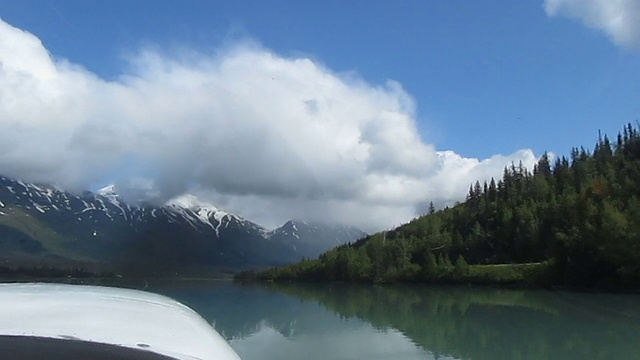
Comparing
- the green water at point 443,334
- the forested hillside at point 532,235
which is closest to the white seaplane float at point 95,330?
the green water at point 443,334

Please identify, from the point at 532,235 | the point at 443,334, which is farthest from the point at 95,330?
the point at 532,235

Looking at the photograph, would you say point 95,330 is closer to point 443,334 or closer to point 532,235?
point 443,334

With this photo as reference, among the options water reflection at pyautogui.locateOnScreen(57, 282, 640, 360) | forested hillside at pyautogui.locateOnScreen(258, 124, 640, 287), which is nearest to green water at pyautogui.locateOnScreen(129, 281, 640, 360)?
water reflection at pyautogui.locateOnScreen(57, 282, 640, 360)

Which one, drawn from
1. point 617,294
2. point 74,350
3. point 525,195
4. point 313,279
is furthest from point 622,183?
point 74,350

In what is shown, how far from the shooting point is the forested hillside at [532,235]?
Answer: 230 feet

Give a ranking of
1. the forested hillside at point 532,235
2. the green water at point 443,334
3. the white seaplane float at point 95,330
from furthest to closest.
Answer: the forested hillside at point 532,235 < the green water at point 443,334 < the white seaplane float at point 95,330

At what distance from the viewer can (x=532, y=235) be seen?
10388 cm

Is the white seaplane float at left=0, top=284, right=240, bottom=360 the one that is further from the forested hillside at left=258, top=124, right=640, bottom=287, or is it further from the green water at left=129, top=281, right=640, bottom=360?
the forested hillside at left=258, top=124, right=640, bottom=287

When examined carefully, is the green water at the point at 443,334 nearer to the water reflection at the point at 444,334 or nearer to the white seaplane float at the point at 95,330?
the water reflection at the point at 444,334

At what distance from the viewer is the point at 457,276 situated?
321 ft

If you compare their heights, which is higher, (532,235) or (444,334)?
(532,235)

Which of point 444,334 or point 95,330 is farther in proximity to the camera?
point 444,334

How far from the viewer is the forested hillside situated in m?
70.2

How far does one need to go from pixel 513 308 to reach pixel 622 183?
67.5 m
